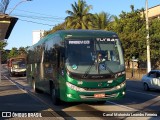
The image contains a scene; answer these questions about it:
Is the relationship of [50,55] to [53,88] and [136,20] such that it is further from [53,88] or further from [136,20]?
[136,20]

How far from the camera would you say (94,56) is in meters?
14.9

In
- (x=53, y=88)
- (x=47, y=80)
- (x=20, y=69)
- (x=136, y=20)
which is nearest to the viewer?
(x=53, y=88)

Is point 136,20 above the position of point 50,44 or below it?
above

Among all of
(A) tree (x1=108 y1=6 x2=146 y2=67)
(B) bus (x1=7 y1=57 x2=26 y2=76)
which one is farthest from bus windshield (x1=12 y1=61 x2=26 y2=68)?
(A) tree (x1=108 y1=6 x2=146 y2=67)

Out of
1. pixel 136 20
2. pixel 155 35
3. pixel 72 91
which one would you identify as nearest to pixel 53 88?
pixel 72 91

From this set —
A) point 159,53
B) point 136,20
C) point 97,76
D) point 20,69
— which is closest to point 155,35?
point 159,53

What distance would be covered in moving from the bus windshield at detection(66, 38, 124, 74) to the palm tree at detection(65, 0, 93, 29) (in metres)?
52.0

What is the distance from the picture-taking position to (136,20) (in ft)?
169

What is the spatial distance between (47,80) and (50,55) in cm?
143

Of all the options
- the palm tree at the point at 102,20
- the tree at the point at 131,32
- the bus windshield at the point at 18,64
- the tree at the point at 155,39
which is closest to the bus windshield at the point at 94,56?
the tree at the point at 155,39

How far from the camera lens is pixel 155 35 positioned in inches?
1829

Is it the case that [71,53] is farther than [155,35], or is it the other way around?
[155,35]

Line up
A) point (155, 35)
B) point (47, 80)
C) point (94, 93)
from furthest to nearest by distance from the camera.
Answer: point (155, 35), point (47, 80), point (94, 93)

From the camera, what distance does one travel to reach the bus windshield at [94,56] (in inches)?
580
